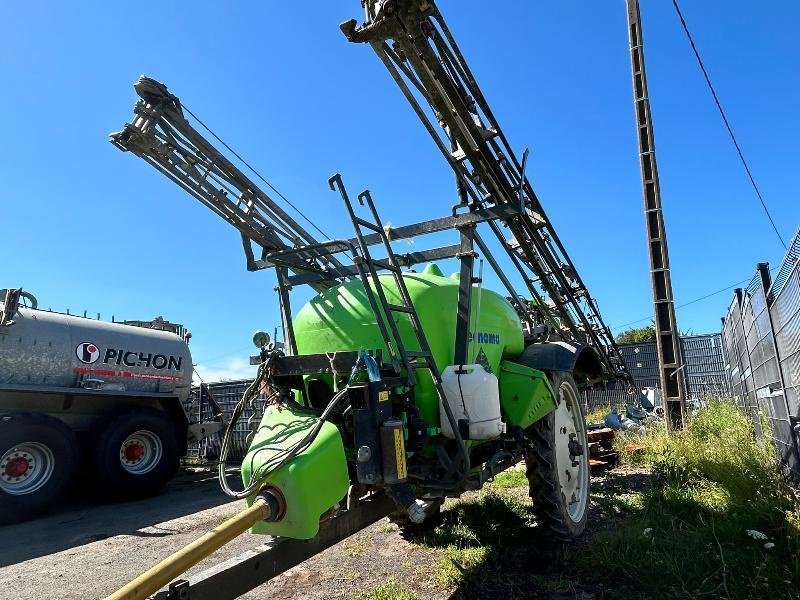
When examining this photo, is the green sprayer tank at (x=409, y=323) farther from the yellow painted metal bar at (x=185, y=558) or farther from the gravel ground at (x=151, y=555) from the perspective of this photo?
the gravel ground at (x=151, y=555)

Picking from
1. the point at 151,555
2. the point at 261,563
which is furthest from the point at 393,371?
the point at 151,555

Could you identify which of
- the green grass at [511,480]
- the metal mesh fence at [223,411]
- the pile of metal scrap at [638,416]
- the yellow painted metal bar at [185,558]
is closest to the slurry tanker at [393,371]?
the yellow painted metal bar at [185,558]

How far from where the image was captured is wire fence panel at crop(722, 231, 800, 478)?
418cm

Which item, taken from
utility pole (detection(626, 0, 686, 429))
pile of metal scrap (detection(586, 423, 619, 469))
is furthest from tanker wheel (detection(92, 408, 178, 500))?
utility pole (detection(626, 0, 686, 429))

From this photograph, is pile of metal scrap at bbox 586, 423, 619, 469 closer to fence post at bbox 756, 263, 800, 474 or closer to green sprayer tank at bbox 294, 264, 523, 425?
fence post at bbox 756, 263, 800, 474

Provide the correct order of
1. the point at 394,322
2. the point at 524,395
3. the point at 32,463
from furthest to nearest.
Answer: the point at 32,463, the point at 524,395, the point at 394,322

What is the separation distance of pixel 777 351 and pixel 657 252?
4.52 meters

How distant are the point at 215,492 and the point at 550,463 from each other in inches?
→ 223

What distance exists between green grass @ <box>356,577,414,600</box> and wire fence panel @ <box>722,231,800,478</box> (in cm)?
317

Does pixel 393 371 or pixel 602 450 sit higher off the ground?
pixel 393 371

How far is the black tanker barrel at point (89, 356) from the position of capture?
738cm

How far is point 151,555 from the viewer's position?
190 inches

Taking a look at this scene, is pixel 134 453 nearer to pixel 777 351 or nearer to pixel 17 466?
pixel 17 466

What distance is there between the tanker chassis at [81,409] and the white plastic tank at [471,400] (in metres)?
6.12
